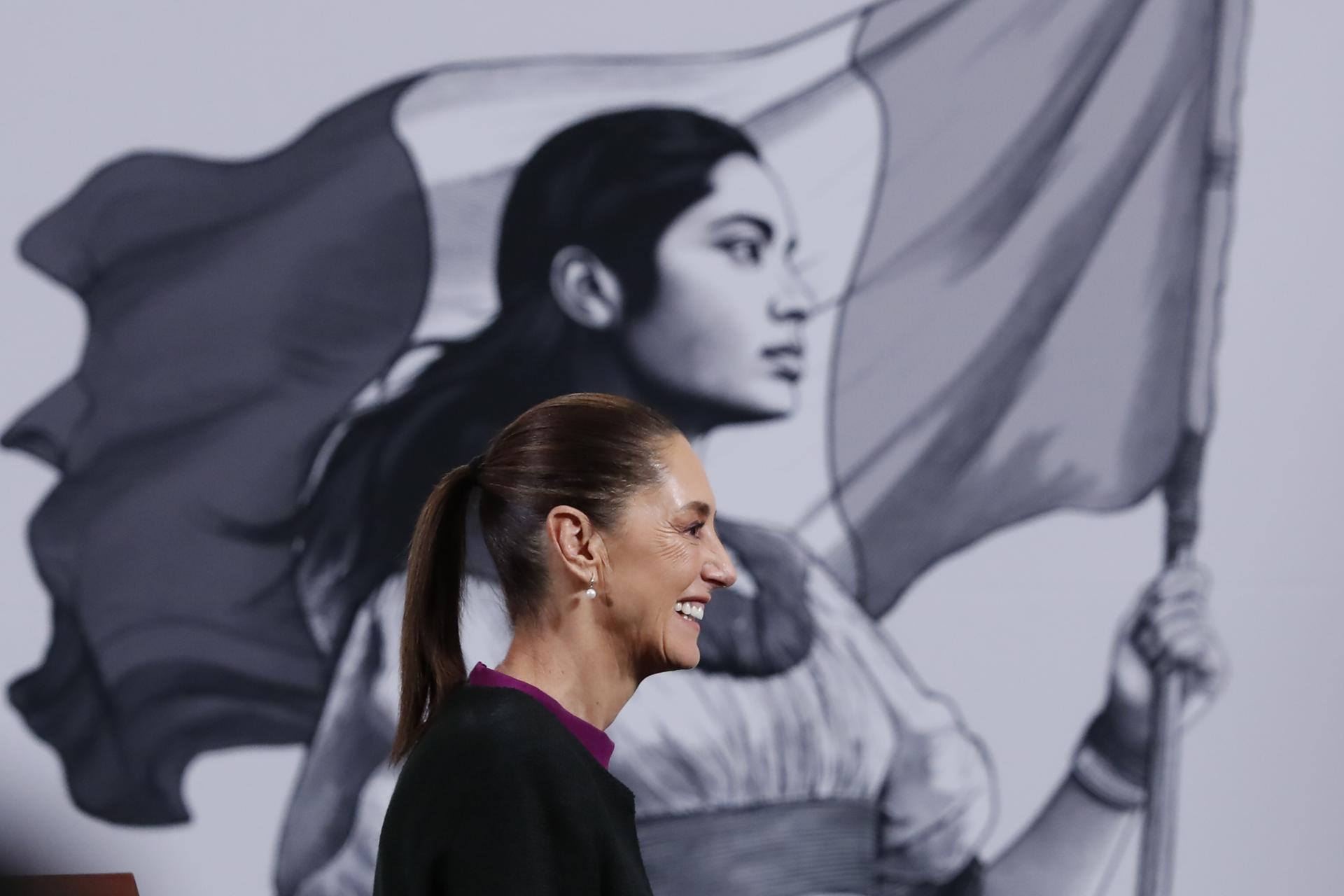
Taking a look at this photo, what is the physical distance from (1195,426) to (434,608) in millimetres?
1511

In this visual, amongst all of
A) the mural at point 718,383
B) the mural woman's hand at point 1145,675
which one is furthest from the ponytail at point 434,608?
the mural woman's hand at point 1145,675

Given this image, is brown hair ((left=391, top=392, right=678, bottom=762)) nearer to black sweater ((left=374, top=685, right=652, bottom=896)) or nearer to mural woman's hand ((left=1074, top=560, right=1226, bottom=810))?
black sweater ((left=374, top=685, right=652, bottom=896))

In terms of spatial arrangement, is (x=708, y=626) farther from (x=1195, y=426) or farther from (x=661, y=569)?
(x=661, y=569)

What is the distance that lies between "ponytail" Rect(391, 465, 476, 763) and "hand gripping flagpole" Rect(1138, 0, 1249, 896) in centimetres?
142

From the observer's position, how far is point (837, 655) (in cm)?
219

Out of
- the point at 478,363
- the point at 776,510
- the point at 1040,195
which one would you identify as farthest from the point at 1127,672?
the point at 478,363

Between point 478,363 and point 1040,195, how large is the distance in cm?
91

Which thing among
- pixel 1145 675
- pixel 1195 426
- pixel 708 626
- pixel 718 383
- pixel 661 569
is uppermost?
pixel 661 569

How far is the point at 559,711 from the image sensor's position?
3.62ft

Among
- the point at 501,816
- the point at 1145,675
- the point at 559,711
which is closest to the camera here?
the point at 501,816

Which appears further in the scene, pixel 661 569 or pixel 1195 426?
pixel 1195 426

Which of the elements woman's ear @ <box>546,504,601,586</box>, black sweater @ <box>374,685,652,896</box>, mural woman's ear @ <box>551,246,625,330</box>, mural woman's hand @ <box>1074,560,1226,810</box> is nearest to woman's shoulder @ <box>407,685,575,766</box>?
black sweater @ <box>374,685,652,896</box>

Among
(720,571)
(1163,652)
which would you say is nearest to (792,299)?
(1163,652)

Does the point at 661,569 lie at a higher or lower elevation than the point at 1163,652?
higher
